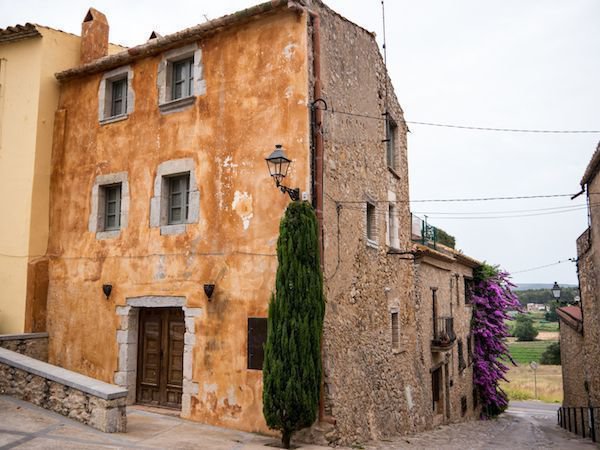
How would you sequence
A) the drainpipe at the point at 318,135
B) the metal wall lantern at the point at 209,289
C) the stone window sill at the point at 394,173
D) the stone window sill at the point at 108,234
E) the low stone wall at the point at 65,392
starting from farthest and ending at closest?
the stone window sill at the point at 394,173
the stone window sill at the point at 108,234
the metal wall lantern at the point at 209,289
the drainpipe at the point at 318,135
the low stone wall at the point at 65,392

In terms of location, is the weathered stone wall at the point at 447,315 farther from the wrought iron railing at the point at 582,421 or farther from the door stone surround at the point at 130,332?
the door stone surround at the point at 130,332

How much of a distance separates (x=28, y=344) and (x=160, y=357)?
10.5 ft

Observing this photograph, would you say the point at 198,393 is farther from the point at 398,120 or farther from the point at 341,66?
the point at 398,120

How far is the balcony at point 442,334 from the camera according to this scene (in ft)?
53.1

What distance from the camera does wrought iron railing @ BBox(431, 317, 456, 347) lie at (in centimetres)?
1623

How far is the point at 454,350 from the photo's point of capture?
19.2 metres

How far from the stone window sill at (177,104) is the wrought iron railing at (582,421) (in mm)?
13768

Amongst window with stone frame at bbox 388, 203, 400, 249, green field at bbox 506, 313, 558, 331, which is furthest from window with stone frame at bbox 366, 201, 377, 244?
green field at bbox 506, 313, 558, 331

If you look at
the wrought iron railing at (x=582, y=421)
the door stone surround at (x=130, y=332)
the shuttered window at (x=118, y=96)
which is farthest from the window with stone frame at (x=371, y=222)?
the wrought iron railing at (x=582, y=421)

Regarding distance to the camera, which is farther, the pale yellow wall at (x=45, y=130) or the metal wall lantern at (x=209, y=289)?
the pale yellow wall at (x=45, y=130)

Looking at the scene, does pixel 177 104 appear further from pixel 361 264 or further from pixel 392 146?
pixel 392 146

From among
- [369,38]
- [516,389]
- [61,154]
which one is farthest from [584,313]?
[516,389]

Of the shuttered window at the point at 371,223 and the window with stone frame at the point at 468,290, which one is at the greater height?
the shuttered window at the point at 371,223

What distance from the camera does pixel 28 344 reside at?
465 inches
